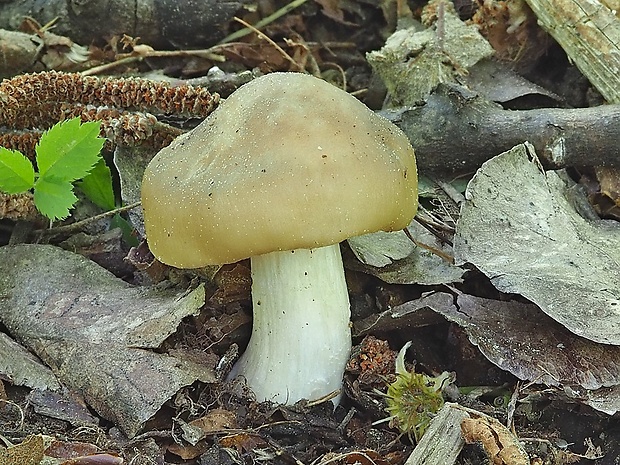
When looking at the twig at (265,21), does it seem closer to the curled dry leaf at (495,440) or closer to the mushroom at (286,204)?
the mushroom at (286,204)

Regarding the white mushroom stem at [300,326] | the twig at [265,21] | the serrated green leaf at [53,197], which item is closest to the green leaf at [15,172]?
the serrated green leaf at [53,197]

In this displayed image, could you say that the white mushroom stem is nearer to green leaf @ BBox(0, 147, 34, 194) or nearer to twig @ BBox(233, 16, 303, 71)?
green leaf @ BBox(0, 147, 34, 194)

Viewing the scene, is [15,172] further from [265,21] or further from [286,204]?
[265,21]

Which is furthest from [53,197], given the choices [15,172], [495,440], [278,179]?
[495,440]

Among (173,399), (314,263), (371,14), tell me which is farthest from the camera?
(371,14)

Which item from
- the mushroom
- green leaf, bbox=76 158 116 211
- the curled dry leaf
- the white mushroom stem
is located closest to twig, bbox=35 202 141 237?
green leaf, bbox=76 158 116 211

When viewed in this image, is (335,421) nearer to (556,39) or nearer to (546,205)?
(546,205)

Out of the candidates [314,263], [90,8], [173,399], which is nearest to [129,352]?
[173,399]
